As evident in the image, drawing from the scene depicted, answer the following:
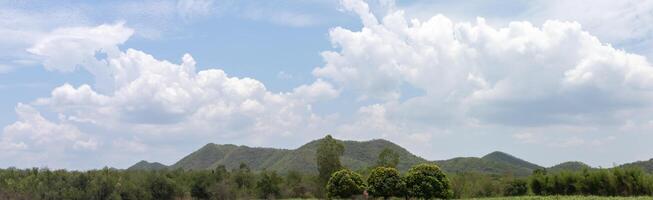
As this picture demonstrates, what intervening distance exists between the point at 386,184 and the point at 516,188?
15.9 metres

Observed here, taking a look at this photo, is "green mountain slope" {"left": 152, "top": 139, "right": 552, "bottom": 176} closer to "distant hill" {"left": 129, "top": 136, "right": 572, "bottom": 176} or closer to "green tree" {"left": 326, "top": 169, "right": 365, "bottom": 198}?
"distant hill" {"left": 129, "top": 136, "right": 572, "bottom": 176}

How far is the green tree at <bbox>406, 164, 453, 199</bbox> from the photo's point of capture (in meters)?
47.9

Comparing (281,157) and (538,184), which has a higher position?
(281,157)

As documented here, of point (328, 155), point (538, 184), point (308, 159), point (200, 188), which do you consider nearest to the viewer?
point (538, 184)

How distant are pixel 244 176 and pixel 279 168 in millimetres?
58376

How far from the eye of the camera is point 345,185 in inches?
1967

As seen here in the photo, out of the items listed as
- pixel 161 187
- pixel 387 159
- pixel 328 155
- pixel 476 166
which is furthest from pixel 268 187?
pixel 476 166

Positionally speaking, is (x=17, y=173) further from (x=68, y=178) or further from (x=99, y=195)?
(x=99, y=195)

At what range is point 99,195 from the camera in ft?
205

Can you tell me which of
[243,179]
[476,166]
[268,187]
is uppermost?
[476,166]

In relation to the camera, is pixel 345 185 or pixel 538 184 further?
pixel 538 184

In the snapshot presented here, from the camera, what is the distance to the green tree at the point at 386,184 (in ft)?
160

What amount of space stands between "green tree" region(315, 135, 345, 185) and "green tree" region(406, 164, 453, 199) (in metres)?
12.7

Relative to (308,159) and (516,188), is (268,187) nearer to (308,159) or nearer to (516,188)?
(516,188)
